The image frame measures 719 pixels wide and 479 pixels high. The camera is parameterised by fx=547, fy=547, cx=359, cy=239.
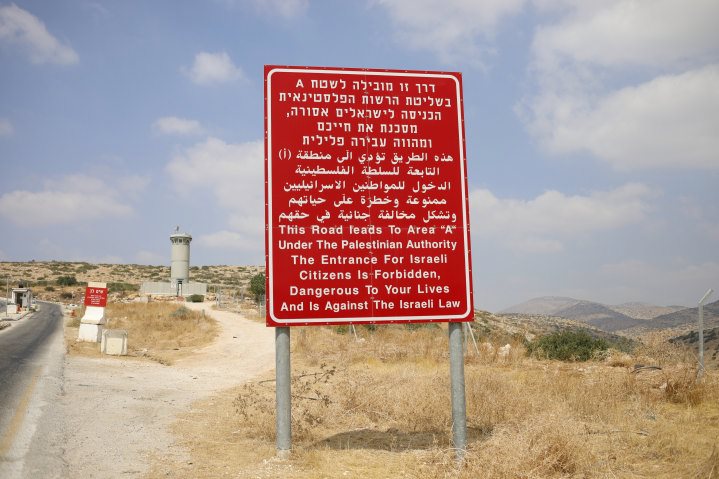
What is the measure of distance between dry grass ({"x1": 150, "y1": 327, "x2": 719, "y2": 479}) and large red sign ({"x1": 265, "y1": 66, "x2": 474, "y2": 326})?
1627 mm

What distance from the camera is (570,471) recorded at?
5.64 metres

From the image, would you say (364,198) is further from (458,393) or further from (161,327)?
(161,327)

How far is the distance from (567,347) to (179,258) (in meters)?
50.1

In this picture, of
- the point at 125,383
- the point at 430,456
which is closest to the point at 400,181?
the point at 430,456

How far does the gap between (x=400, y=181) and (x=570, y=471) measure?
3706mm

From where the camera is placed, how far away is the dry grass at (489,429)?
573 cm

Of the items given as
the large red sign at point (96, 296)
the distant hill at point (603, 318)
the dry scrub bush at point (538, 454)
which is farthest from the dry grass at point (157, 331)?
the distant hill at point (603, 318)

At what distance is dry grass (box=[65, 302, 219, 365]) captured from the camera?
21109mm

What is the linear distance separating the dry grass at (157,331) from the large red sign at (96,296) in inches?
68.3

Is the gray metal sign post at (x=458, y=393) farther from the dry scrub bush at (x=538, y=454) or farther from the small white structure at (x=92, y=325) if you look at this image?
the small white structure at (x=92, y=325)

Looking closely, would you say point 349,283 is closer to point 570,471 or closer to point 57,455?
point 570,471

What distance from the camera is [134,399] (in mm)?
11195

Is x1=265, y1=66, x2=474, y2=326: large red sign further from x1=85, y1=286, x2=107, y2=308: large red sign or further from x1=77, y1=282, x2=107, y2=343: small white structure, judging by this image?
x1=77, y1=282, x2=107, y2=343: small white structure

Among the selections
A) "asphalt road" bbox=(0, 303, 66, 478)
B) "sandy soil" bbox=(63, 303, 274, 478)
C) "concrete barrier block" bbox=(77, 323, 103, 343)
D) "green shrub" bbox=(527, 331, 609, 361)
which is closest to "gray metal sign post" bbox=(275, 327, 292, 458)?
"sandy soil" bbox=(63, 303, 274, 478)
